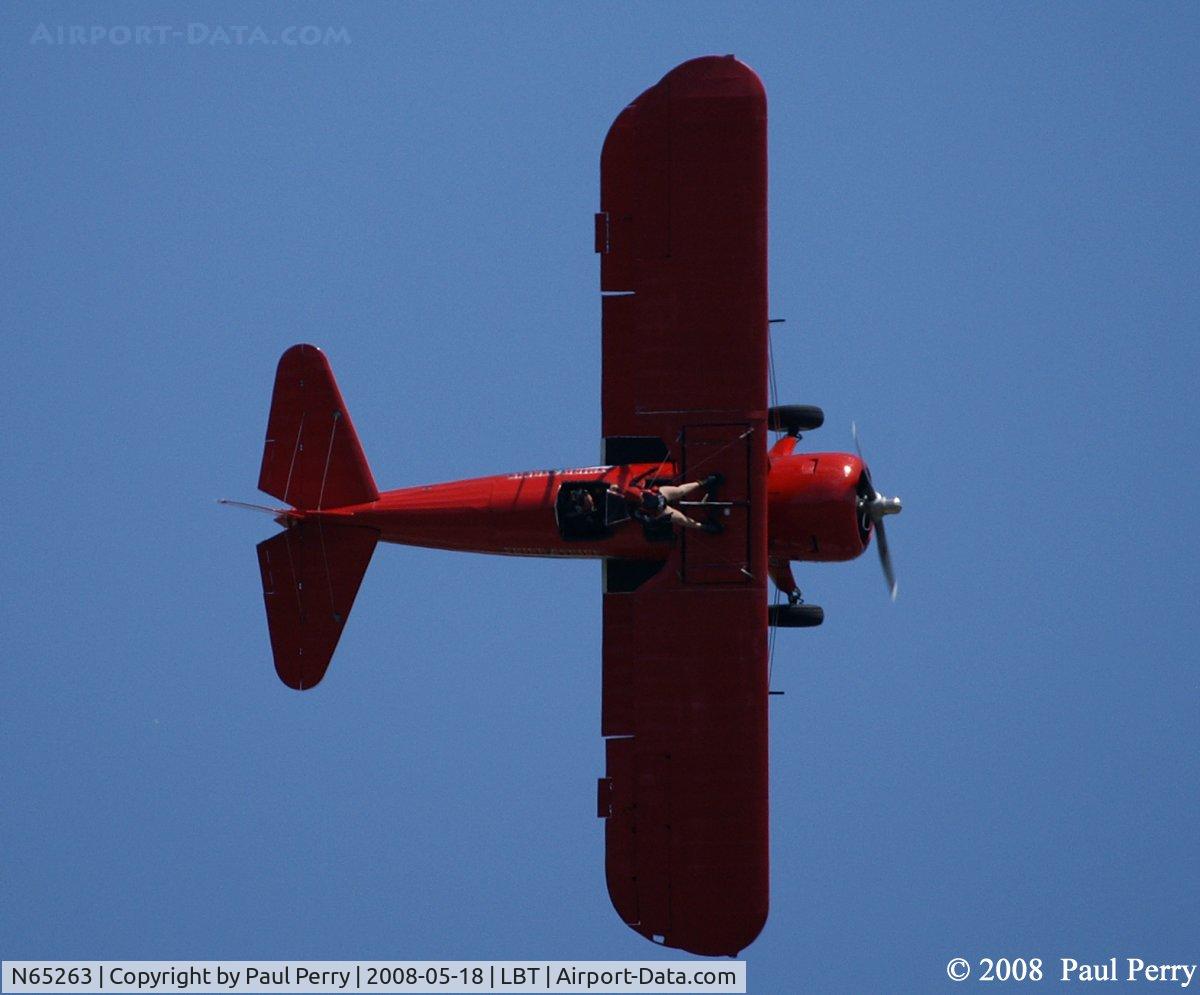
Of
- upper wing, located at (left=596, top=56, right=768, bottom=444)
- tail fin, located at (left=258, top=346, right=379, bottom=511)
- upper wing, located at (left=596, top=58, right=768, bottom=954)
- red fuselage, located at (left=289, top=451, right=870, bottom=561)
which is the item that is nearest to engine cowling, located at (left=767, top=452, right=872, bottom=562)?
red fuselage, located at (left=289, top=451, right=870, bottom=561)

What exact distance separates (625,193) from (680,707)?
6054mm

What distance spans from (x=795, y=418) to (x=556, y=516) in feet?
9.85

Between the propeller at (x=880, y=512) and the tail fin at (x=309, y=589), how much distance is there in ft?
19.5

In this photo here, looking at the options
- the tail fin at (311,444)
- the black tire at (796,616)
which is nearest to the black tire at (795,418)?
the black tire at (796,616)

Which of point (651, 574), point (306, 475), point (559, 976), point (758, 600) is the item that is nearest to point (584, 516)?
point (651, 574)

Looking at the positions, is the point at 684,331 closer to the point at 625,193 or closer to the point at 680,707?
the point at 625,193

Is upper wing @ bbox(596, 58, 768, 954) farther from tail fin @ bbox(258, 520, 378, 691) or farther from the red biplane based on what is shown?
tail fin @ bbox(258, 520, 378, 691)

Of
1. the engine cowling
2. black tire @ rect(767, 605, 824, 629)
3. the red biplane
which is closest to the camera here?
the red biplane

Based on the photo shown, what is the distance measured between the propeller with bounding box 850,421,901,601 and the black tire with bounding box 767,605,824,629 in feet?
3.06

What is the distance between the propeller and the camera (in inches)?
757

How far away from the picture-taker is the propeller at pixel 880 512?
19234 millimetres

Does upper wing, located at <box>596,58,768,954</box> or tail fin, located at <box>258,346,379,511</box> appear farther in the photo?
tail fin, located at <box>258,346,379,511</box>

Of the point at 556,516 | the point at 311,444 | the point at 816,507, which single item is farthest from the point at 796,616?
the point at 311,444

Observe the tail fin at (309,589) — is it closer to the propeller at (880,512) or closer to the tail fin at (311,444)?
the tail fin at (311,444)
